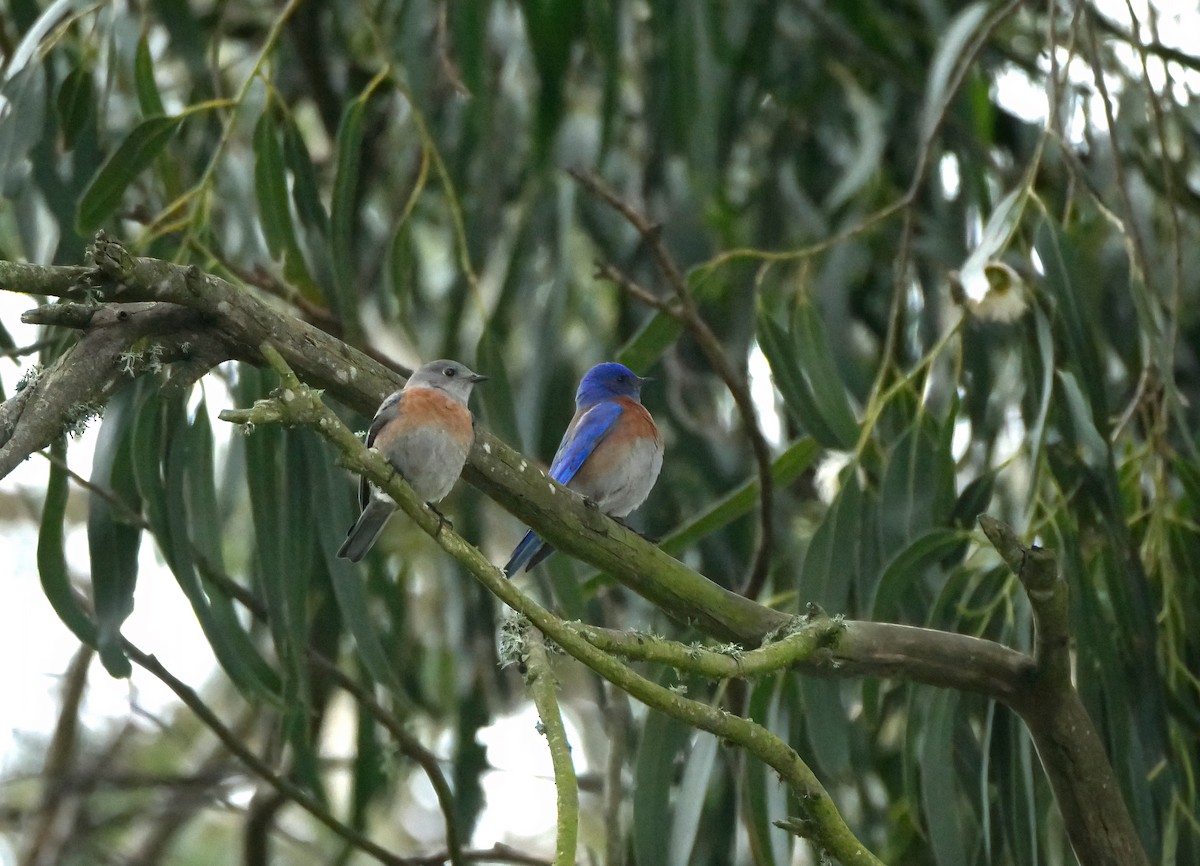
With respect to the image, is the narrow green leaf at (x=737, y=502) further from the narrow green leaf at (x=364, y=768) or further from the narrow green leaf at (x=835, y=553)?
the narrow green leaf at (x=364, y=768)

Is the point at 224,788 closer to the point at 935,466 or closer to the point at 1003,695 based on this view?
the point at 935,466

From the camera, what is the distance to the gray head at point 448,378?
2957mm

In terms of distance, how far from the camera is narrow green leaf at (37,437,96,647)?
8.82 ft

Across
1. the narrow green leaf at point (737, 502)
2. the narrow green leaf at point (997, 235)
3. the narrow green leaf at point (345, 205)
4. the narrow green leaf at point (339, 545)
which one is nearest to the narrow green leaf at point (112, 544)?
the narrow green leaf at point (339, 545)

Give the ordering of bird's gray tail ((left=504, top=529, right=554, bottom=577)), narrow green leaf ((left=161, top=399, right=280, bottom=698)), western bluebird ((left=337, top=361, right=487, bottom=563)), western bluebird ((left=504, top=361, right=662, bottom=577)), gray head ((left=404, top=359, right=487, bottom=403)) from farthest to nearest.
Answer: western bluebird ((left=504, top=361, right=662, bottom=577)) → bird's gray tail ((left=504, top=529, right=554, bottom=577)) → gray head ((left=404, top=359, right=487, bottom=403)) → narrow green leaf ((left=161, top=399, right=280, bottom=698)) → western bluebird ((left=337, top=361, right=487, bottom=563))

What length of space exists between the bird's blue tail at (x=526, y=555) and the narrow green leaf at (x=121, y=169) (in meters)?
1.10

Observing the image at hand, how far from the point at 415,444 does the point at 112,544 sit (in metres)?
0.65

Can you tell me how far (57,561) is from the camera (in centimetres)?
273

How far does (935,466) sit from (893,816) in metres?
1.22

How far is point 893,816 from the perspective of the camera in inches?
151

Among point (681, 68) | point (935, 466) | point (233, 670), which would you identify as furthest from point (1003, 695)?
point (681, 68)

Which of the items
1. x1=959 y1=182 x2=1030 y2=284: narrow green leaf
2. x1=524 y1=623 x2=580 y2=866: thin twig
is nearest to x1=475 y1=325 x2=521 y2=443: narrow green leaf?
x1=959 y1=182 x2=1030 y2=284: narrow green leaf

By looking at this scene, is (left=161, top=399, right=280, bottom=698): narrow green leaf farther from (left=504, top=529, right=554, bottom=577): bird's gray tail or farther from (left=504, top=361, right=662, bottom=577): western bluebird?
Answer: (left=504, top=361, right=662, bottom=577): western bluebird

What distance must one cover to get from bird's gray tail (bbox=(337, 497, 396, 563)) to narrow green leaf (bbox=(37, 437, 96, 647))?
494 millimetres
